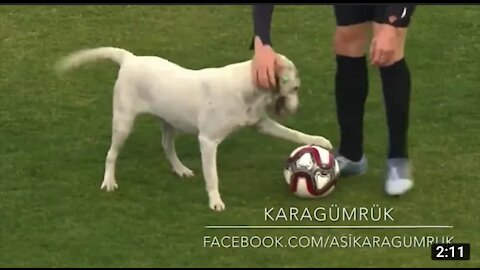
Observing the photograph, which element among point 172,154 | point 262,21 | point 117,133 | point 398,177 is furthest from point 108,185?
point 398,177

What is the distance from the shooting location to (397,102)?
180 inches

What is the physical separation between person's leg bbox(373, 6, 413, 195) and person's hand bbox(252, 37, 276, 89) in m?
0.58

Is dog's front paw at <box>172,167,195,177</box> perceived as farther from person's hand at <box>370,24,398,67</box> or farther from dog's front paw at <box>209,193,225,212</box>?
person's hand at <box>370,24,398,67</box>

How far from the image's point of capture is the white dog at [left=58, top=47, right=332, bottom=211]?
171 inches

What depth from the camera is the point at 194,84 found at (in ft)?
14.4

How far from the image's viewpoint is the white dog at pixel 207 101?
4.34 metres

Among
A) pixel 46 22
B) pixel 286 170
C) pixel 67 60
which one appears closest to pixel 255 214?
pixel 286 170

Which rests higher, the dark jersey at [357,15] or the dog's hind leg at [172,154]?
the dark jersey at [357,15]

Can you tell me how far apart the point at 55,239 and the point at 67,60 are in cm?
106

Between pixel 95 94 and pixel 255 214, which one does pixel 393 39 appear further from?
pixel 95 94

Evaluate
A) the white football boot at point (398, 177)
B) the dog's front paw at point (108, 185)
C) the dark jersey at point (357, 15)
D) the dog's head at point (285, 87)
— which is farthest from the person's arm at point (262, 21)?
the dog's front paw at point (108, 185)

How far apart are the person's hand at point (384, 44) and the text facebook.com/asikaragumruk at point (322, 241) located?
0.75 meters

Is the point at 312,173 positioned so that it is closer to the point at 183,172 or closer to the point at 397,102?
the point at 397,102

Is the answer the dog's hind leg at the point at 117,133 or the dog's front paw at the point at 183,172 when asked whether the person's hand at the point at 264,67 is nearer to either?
the dog's hind leg at the point at 117,133
